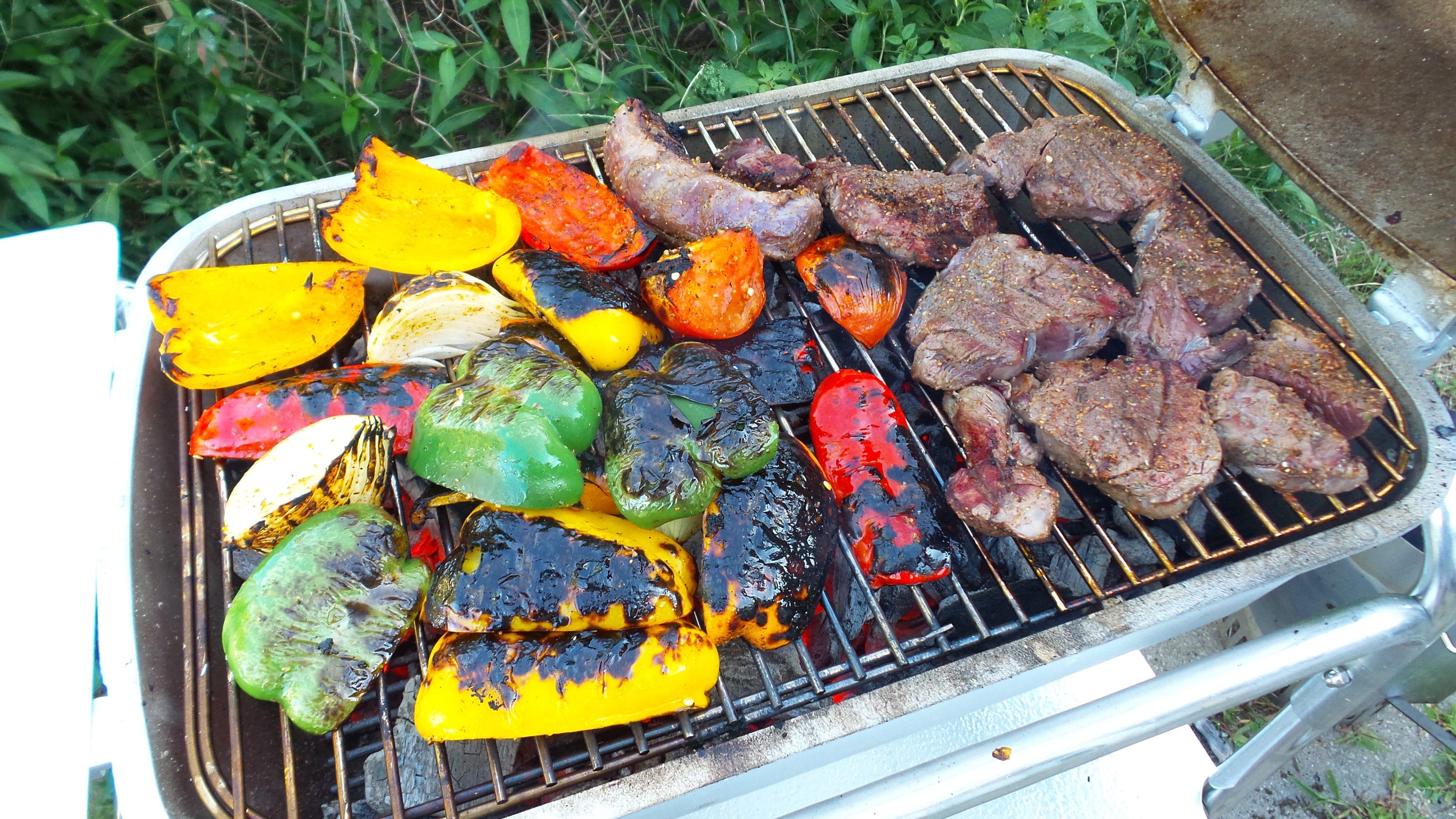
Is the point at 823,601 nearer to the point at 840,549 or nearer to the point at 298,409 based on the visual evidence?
the point at 840,549

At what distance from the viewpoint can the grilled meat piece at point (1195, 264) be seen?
227cm

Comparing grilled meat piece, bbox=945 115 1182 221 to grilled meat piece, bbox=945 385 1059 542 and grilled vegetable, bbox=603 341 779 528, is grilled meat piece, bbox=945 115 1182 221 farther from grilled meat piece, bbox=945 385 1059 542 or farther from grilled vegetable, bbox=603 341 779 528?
grilled vegetable, bbox=603 341 779 528

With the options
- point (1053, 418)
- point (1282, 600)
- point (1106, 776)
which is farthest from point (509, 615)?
point (1282, 600)

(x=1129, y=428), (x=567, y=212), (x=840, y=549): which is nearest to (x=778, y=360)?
(x=840, y=549)

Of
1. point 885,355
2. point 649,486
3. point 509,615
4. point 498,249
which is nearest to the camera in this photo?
point 509,615

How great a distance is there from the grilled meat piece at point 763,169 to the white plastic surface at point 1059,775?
1790mm

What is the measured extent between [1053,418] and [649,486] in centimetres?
114

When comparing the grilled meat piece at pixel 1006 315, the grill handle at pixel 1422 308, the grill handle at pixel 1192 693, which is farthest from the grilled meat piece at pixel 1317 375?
the grilled meat piece at pixel 1006 315

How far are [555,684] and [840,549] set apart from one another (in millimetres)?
840

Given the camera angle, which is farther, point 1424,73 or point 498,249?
point 498,249

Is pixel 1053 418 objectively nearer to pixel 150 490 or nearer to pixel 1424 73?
pixel 1424 73

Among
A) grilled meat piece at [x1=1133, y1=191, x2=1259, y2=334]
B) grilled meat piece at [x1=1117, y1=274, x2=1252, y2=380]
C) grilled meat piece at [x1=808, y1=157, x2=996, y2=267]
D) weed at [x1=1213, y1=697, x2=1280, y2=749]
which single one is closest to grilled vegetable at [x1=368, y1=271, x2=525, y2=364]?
grilled meat piece at [x1=808, y1=157, x2=996, y2=267]

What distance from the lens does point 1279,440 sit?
79.6 inches

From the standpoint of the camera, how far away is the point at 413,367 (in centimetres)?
210
